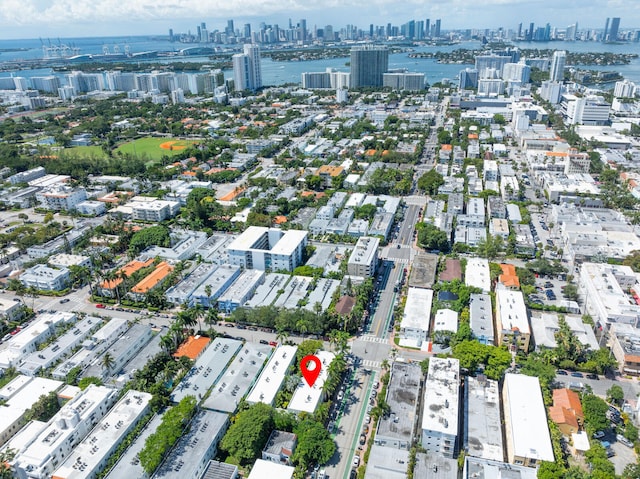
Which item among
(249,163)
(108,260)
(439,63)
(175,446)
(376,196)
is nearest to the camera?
(175,446)

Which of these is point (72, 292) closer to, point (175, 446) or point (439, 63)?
point (175, 446)

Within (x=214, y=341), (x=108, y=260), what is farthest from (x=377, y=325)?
(x=108, y=260)

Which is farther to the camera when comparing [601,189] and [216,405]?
[601,189]

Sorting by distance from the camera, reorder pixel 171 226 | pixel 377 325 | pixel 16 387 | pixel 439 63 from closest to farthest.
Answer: pixel 16 387
pixel 377 325
pixel 171 226
pixel 439 63

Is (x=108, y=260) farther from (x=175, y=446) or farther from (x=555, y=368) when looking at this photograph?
(x=555, y=368)

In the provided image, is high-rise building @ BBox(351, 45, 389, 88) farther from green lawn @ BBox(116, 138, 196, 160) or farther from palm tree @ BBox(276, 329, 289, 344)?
palm tree @ BBox(276, 329, 289, 344)

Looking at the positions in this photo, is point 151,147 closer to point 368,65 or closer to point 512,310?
point 512,310

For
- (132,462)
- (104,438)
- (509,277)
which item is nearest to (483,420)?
(509,277)
